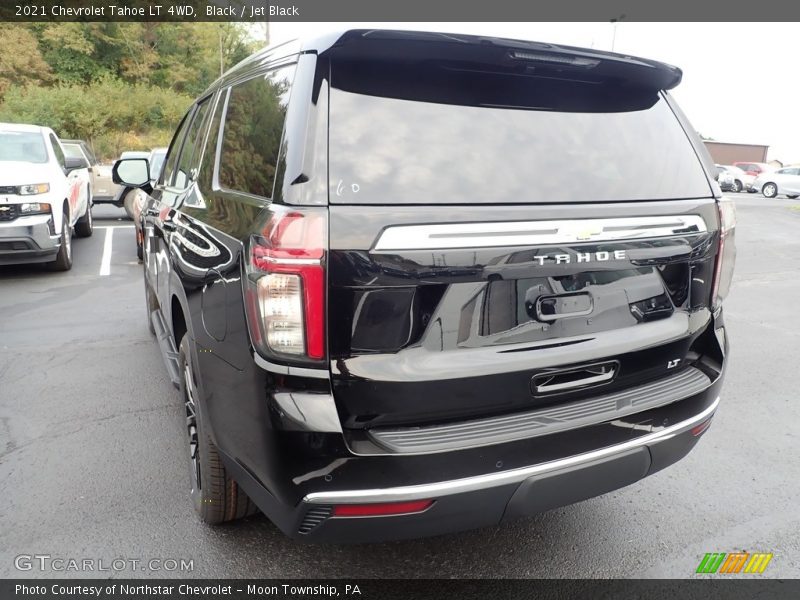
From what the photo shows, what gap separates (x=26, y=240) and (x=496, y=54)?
679 cm

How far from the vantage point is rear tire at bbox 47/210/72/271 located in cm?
768

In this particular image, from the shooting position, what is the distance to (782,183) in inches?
1099

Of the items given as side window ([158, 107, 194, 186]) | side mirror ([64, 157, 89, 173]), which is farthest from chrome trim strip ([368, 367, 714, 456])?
side mirror ([64, 157, 89, 173])

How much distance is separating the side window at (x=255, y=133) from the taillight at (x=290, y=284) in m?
0.23

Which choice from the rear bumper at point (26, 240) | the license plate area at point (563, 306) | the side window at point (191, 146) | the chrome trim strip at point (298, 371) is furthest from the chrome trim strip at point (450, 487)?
the rear bumper at point (26, 240)

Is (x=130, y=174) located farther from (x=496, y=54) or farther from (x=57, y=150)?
(x=57, y=150)

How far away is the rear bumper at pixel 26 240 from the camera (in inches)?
273

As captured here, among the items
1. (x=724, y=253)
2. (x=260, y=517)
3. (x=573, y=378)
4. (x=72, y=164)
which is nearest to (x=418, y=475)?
(x=573, y=378)

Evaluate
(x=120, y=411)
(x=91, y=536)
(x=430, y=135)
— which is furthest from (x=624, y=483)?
(x=120, y=411)

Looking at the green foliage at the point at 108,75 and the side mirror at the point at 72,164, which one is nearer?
the side mirror at the point at 72,164

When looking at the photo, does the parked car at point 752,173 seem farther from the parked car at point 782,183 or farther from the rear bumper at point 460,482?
the rear bumper at point 460,482

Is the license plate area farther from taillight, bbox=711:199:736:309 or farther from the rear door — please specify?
taillight, bbox=711:199:736:309

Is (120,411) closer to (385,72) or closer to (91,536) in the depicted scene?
(91,536)

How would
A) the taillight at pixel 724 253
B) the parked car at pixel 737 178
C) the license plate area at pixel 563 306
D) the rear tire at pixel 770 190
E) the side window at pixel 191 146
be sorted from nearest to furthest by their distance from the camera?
the license plate area at pixel 563 306 < the taillight at pixel 724 253 < the side window at pixel 191 146 < the rear tire at pixel 770 190 < the parked car at pixel 737 178
